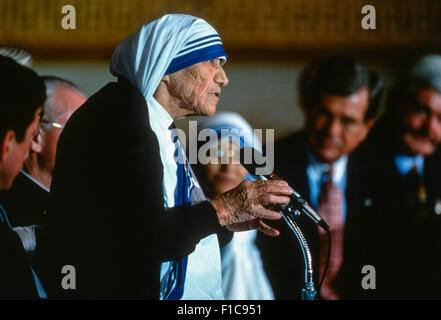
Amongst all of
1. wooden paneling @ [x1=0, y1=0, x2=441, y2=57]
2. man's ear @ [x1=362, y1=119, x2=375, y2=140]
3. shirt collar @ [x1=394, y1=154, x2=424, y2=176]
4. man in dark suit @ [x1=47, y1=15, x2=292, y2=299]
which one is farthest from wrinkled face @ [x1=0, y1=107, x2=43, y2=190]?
shirt collar @ [x1=394, y1=154, x2=424, y2=176]

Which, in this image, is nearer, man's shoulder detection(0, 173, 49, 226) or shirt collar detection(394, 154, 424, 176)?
man's shoulder detection(0, 173, 49, 226)

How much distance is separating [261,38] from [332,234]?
3.71 ft

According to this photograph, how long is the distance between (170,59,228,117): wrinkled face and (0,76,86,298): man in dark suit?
0.96 m

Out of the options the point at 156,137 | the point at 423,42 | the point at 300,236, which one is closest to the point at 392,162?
the point at 423,42

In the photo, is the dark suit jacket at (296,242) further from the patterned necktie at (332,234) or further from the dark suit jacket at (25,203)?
the dark suit jacket at (25,203)

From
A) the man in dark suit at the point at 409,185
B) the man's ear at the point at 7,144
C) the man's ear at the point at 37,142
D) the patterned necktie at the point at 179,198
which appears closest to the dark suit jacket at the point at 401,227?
the man in dark suit at the point at 409,185

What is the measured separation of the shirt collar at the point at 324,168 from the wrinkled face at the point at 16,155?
56.0 inches

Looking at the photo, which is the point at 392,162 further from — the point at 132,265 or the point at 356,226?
the point at 132,265

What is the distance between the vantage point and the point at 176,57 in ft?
6.89

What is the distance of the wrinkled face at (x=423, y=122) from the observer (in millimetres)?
3188

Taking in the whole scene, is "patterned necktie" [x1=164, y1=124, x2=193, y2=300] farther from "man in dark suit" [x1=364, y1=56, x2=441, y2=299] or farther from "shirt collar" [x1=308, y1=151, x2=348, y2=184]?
"man in dark suit" [x1=364, y1=56, x2=441, y2=299]

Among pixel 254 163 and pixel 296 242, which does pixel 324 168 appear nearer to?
pixel 296 242

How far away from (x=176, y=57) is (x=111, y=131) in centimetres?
41

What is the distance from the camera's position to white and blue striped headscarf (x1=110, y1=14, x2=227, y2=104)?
2.05 meters
